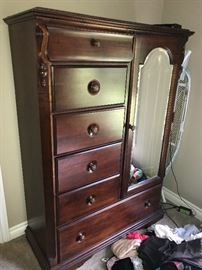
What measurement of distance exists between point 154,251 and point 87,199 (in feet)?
1.92

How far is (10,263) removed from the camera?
1.53m

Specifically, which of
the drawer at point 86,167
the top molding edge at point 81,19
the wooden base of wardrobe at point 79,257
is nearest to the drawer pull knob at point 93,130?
the drawer at point 86,167

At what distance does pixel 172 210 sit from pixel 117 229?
2.16ft

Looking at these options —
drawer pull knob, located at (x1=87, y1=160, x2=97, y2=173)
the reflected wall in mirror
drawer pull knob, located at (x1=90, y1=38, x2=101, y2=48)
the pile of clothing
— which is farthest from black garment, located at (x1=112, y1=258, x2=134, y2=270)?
drawer pull knob, located at (x1=90, y1=38, x2=101, y2=48)

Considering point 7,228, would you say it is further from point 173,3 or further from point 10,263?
point 173,3

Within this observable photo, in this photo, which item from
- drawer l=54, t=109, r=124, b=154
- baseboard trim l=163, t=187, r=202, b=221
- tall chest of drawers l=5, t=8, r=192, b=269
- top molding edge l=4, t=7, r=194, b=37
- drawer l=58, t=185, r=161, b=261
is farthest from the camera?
baseboard trim l=163, t=187, r=202, b=221

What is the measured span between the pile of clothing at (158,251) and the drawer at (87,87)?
98cm

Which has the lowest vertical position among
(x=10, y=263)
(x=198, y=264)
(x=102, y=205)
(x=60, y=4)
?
(x=10, y=263)

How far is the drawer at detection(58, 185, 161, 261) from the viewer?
55.4 inches

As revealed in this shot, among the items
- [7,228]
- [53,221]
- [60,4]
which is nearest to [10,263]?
[7,228]

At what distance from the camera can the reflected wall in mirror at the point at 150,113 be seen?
146 cm

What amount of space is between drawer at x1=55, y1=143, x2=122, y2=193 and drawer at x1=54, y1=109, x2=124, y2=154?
5cm

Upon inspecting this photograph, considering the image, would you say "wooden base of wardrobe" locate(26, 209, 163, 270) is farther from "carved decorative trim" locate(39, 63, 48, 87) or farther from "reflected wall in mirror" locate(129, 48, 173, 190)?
"carved decorative trim" locate(39, 63, 48, 87)

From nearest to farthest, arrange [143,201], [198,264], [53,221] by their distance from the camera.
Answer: [53,221] < [198,264] < [143,201]
